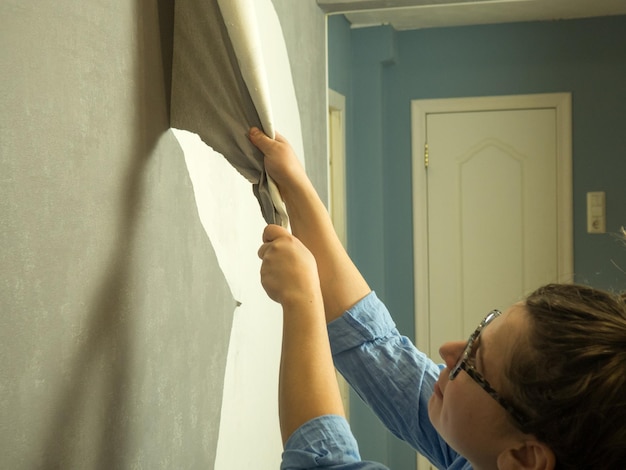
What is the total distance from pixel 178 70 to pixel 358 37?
2875 mm

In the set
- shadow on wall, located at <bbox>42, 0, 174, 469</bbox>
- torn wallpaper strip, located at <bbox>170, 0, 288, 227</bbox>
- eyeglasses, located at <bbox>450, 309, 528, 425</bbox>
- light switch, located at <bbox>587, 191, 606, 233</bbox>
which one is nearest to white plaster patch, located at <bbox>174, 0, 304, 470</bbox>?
torn wallpaper strip, located at <bbox>170, 0, 288, 227</bbox>

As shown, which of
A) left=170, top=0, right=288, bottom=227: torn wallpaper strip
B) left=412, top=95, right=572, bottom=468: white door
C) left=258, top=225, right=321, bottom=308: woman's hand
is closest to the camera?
left=258, top=225, right=321, bottom=308: woman's hand

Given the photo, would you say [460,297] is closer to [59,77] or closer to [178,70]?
[178,70]

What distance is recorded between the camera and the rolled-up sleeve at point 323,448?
81 cm

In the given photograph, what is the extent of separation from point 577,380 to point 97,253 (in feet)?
1.91

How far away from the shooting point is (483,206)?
12.7 ft

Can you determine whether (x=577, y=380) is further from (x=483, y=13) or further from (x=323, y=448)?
(x=483, y=13)

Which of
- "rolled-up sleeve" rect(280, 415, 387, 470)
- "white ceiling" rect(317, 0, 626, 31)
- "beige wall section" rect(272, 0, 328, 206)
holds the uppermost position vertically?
"white ceiling" rect(317, 0, 626, 31)

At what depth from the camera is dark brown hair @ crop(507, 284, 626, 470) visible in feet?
2.31

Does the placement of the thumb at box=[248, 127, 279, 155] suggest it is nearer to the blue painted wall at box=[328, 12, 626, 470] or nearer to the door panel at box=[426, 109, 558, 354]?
the blue painted wall at box=[328, 12, 626, 470]

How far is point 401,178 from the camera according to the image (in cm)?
393

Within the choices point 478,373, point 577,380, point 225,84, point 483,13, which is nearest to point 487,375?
point 478,373

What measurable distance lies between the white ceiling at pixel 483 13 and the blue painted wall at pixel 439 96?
58 mm

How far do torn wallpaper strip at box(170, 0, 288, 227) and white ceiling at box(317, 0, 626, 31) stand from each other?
7.79 feet
